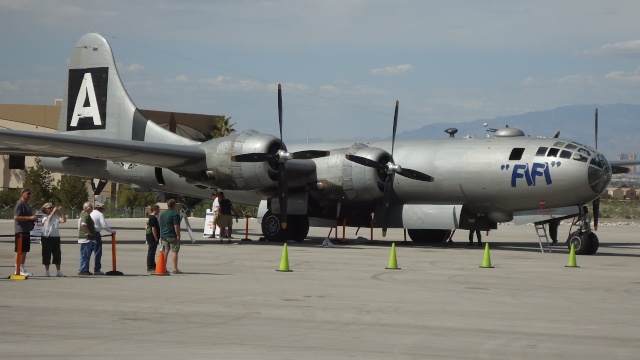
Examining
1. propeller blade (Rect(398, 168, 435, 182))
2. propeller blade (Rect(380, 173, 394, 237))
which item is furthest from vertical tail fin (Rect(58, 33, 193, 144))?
propeller blade (Rect(398, 168, 435, 182))

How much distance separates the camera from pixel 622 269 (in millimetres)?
24828

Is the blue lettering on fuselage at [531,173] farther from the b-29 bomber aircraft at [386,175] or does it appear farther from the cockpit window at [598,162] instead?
the cockpit window at [598,162]

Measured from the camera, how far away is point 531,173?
30.7 meters

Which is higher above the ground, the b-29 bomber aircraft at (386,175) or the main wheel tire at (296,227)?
the b-29 bomber aircraft at (386,175)

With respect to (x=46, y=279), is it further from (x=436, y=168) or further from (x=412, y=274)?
(x=436, y=168)

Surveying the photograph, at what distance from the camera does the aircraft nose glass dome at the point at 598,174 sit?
30062mm

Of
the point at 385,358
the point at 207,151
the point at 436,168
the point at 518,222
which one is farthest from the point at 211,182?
the point at 385,358

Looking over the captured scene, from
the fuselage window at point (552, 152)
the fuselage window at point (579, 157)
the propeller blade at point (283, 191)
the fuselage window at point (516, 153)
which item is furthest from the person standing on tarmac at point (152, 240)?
the fuselage window at point (579, 157)

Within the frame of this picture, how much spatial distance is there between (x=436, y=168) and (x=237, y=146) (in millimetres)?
6929

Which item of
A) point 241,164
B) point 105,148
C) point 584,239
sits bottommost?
point 584,239

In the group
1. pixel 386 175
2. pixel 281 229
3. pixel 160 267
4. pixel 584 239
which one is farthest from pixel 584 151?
pixel 160 267

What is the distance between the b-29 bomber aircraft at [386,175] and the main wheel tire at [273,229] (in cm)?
4

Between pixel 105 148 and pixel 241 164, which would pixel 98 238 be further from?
pixel 241 164

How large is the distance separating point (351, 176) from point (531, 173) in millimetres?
6221
